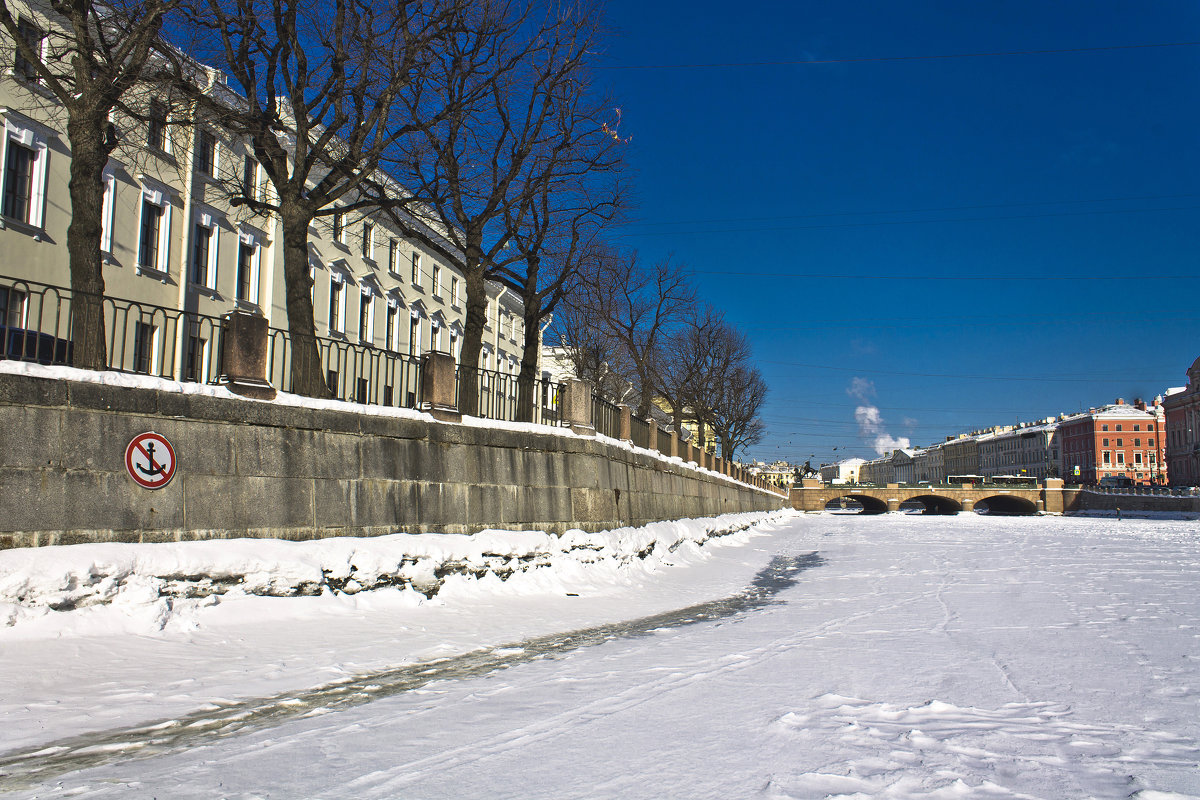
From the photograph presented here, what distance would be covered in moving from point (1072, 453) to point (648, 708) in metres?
148

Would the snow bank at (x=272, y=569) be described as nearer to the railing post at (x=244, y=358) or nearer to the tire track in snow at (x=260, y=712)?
the railing post at (x=244, y=358)

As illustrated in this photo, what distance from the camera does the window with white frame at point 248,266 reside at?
1115 inches

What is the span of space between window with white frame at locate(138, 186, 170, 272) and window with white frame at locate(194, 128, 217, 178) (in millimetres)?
1938

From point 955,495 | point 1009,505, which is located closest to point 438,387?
point 955,495

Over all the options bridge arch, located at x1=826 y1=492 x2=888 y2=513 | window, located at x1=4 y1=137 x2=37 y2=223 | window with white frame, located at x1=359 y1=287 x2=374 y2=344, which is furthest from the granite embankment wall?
bridge arch, located at x1=826 y1=492 x2=888 y2=513

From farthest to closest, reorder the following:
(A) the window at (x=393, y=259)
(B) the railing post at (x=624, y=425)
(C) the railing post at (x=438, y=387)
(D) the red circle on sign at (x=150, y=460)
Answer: (A) the window at (x=393, y=259), (B) the railing post at (x=624, y=425), (C) the railing post at (x=438, y=387), (D) the red circle on sign at (x=150, y=460)

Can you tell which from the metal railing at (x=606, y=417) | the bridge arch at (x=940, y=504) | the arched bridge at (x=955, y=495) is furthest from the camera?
the bridge arch at (x=940, y=504)

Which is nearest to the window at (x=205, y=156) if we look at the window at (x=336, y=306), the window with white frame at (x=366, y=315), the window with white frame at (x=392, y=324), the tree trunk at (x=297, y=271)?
the window at (x=336, y=306)

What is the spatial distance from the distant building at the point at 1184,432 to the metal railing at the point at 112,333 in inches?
4521

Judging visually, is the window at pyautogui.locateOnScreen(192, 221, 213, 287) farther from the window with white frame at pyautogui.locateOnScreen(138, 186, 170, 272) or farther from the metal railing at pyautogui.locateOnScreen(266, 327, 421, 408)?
the metal railing at pyautogui.locateOnScreen(266, 327, 421, 408)

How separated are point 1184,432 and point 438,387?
12398cm

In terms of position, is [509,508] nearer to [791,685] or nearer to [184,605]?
[184,605]

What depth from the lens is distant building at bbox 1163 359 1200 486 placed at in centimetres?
10294

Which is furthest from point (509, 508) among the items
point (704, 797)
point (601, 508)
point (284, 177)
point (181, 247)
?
point (181, 247)
